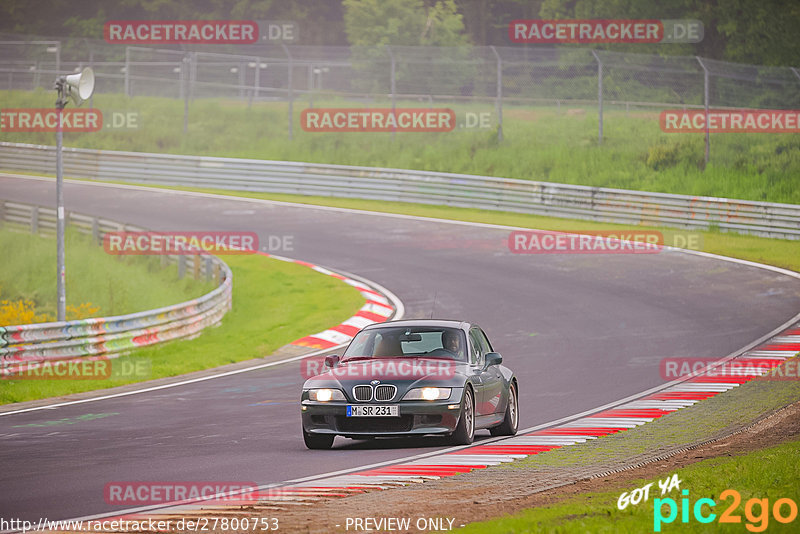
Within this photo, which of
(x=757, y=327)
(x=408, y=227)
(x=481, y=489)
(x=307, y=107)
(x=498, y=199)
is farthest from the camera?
(x=307, y=107)

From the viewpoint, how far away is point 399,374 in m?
11.4

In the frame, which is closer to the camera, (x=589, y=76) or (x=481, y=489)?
(x=481, y=489)

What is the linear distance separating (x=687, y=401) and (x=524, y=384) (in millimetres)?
2406

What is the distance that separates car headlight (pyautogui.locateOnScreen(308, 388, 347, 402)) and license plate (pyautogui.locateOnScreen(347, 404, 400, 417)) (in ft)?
0.57

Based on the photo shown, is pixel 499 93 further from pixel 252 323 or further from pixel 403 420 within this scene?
pixel 403 420

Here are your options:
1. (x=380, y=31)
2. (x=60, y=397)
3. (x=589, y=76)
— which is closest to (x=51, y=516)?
(x=60, y=397)

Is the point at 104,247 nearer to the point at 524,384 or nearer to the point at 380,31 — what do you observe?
the point at 524,384

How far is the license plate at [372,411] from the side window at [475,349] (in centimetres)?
137

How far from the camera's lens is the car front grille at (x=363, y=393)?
11.2 m

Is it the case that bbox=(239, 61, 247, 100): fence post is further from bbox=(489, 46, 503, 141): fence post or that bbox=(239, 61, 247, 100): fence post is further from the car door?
the car door

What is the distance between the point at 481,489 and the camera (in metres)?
9.02

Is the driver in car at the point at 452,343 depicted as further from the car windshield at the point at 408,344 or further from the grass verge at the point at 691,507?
the grass verge at the point at 691,507

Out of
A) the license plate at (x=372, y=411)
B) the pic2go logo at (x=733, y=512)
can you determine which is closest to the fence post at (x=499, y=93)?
the license plate at (x=372, y=411)

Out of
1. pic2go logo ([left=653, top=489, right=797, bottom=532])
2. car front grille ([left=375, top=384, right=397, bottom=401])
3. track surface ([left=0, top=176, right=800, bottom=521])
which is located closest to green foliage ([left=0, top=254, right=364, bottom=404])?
track surface ([left=0, top=176, right=800, bottom=521])
